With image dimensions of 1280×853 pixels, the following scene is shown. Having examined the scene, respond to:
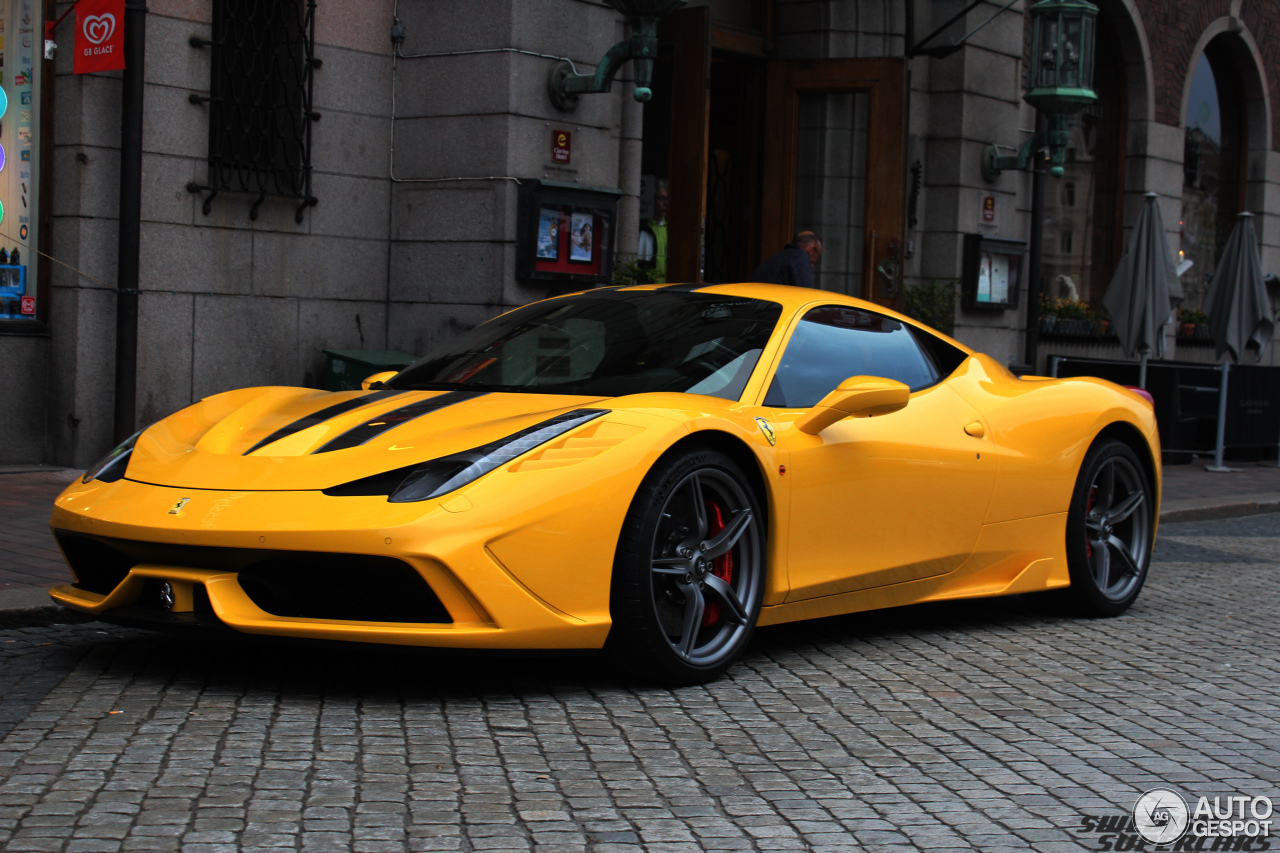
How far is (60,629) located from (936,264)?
11574mm

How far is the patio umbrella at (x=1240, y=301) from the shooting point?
51.1 ft

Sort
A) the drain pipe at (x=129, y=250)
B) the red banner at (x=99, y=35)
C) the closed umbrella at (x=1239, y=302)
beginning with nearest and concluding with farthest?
1. the red banner at (x=99, y=35)
2. the drain pipe at (x=129, y=250)
3. the closed umbrella at (x=1239, y=302)

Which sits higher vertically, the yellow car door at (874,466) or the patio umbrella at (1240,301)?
the patio umbrella at (1240,301)

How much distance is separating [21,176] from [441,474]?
685 cm

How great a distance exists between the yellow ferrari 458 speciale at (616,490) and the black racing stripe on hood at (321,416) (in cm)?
2

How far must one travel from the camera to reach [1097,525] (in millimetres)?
6375

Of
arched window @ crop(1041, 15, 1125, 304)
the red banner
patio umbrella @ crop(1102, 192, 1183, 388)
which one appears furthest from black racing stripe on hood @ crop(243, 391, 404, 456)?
arched window @ crop(1041, 15, 1125, 304)

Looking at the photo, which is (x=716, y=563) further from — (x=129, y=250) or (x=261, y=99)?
(x=261, y=99)

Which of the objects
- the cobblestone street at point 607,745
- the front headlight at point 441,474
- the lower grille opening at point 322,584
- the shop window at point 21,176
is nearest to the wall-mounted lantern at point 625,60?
the shop window at point 21,176

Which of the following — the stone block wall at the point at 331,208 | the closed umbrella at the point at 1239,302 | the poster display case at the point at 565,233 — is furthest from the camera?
the closed umbrella at the point at 1239,302

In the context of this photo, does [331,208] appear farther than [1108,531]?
Yes

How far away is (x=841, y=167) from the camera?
49.6 ft

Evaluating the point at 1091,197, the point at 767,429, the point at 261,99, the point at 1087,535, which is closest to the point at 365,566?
the point at 767,429

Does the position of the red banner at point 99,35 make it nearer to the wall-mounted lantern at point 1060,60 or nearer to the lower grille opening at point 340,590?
the lower grille opening at point 340,590
